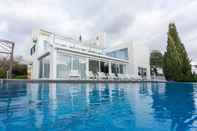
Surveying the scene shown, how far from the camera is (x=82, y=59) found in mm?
17406

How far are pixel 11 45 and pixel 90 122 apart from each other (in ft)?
73.9

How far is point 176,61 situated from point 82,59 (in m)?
12.3

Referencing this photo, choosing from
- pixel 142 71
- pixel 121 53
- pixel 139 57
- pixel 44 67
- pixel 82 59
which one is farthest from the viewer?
pixel 142 71

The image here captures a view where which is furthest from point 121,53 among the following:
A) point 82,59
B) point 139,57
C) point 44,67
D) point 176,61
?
point 44,67

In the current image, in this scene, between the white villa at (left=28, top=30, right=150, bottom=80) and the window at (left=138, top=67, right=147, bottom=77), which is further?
the window at (left=138, top=67, right=147, bottom=77)

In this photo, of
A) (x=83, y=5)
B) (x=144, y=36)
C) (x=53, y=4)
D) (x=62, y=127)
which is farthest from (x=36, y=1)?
(x=144, y=36)

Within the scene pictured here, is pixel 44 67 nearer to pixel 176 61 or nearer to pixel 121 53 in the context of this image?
pixel 121 53

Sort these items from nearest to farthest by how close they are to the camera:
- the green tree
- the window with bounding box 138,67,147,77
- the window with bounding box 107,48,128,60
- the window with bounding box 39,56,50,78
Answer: the window with bounding box 39,56,50,78 → the green tree → the window with bounding box 107,48,128,60 → the window with bounding box 138,67,147,77

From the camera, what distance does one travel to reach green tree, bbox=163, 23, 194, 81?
819 inches

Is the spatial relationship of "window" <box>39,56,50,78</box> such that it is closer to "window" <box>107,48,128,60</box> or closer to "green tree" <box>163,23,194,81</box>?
"window" <box>107,48,128,60</box>

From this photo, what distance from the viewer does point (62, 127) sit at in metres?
2.76

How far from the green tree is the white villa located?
418cm

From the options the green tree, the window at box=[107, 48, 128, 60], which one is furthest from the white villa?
the green tree

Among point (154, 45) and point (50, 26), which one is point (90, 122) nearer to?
point (50, 26)
